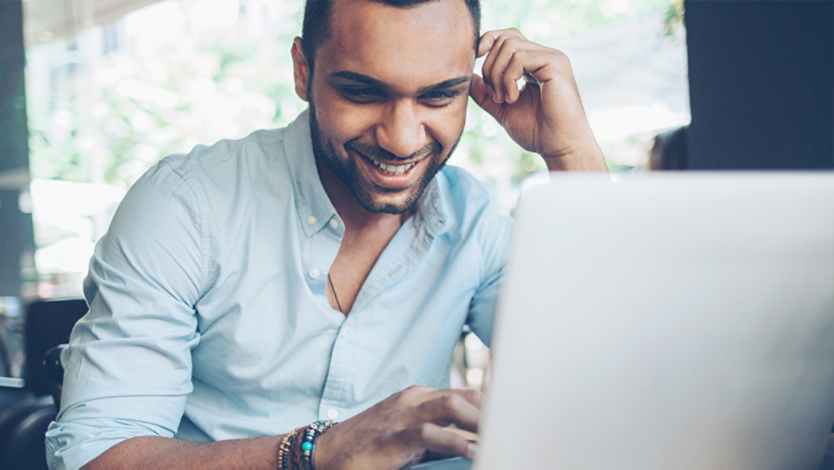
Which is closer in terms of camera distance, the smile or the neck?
the smile

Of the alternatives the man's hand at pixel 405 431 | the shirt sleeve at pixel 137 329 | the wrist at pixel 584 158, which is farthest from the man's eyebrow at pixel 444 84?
the man's hand at pixel 405 431

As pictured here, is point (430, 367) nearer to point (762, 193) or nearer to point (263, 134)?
point (263, 134)

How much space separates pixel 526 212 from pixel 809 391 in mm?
425

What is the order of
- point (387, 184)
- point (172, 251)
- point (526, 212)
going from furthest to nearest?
point (387, 184), point (172, 251), point (526, 212)

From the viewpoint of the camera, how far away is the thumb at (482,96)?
4.78ft

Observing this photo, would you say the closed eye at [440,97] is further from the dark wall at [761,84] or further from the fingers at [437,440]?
the dark wall at [761,84]

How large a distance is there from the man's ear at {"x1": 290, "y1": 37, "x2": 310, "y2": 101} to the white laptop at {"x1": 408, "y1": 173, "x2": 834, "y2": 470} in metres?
0.94

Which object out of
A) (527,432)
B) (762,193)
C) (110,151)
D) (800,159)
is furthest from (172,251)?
(110,151)

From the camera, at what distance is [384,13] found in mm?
1056

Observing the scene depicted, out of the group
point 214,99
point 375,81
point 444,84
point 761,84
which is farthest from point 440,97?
point 214,99

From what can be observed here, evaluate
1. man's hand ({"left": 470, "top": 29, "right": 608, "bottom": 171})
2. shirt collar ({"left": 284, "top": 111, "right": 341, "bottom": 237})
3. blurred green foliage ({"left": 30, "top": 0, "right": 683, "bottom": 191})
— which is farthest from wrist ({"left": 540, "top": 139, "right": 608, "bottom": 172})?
blurred green foliage ({"left": 30, "top": 0, "right": 683, "bottom": 191})

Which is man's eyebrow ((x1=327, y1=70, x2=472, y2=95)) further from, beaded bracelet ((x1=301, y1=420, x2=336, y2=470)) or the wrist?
beaded bracelet ((x1=301, y1=420, x2=336, y2=470))

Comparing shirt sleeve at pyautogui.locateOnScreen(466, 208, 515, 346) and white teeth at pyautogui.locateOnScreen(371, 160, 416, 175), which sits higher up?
white teeth at pyautogui.locateOnScreen(371, 160, 416, 175)

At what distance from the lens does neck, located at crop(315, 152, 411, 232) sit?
50.9 inches
